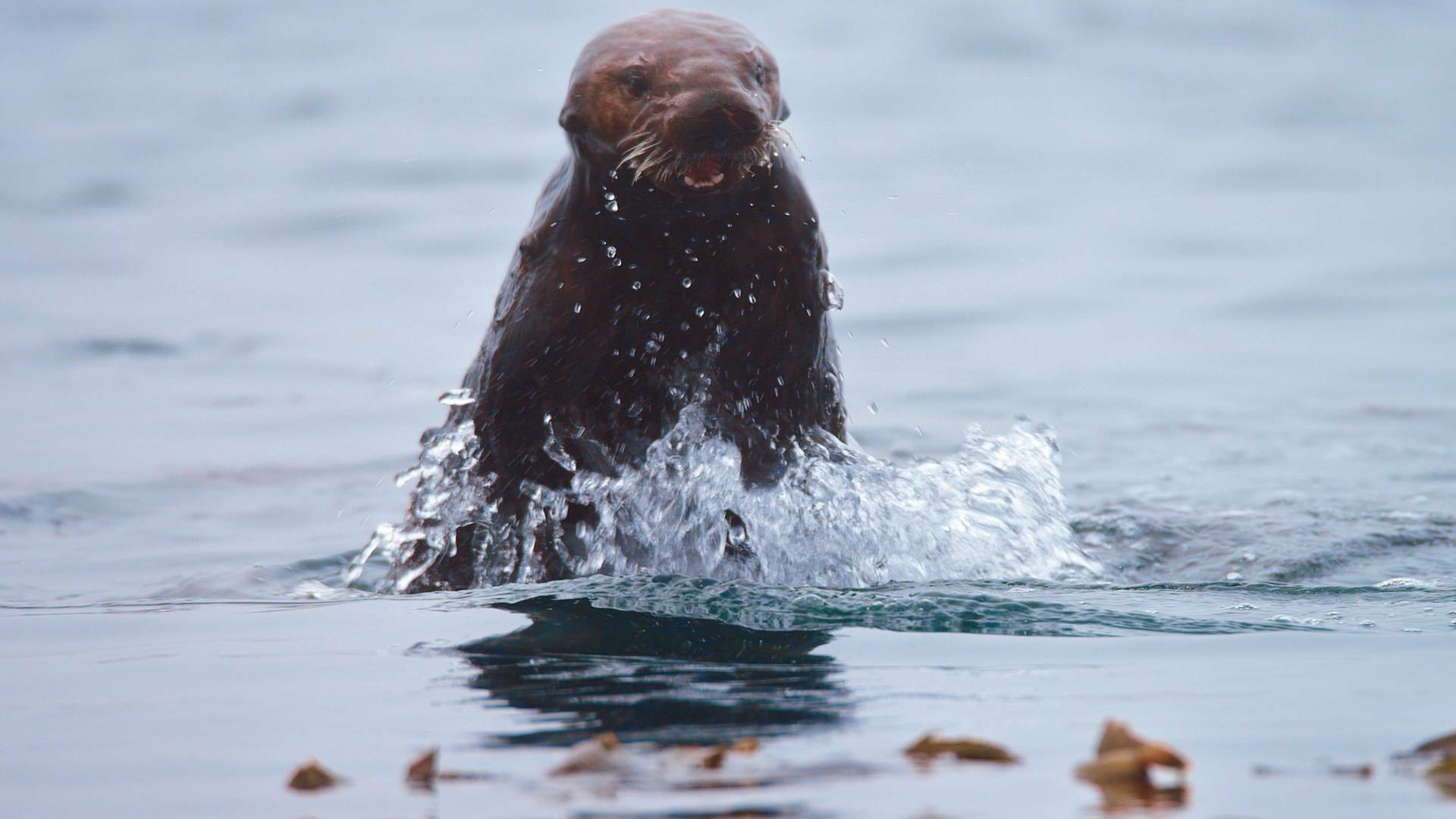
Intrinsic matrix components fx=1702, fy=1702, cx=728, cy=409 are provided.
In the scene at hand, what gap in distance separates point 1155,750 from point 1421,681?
104cm

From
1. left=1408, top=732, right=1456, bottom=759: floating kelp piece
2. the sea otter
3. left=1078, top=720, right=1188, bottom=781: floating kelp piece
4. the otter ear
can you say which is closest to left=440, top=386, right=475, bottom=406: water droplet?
the sea otter

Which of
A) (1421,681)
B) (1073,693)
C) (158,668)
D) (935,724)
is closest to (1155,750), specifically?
(935,724)

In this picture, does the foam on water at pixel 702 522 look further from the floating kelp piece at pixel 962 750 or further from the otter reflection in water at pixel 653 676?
the floating kelp piece at pixel 962 750

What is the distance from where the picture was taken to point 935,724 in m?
2.59

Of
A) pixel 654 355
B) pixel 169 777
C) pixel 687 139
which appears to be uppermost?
pixel 687 139

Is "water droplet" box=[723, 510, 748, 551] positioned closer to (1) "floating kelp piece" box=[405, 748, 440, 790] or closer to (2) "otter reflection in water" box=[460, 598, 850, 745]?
(2) "otter reflection in water" box=[460, 598, 850, 745]

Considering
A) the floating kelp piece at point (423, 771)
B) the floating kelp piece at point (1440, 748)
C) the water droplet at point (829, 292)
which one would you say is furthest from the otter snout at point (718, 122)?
the floating kelp piece at point (1440, 748)

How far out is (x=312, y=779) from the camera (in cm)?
232

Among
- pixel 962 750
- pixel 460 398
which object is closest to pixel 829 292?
pixel 460 398

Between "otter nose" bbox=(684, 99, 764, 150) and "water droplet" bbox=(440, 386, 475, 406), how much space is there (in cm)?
107

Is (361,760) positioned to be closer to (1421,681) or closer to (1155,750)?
(1155,750)

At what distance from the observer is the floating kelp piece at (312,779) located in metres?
2.32

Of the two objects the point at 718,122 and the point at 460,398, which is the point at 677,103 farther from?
the point at 460,398

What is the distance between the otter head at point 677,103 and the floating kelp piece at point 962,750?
1607 mm
